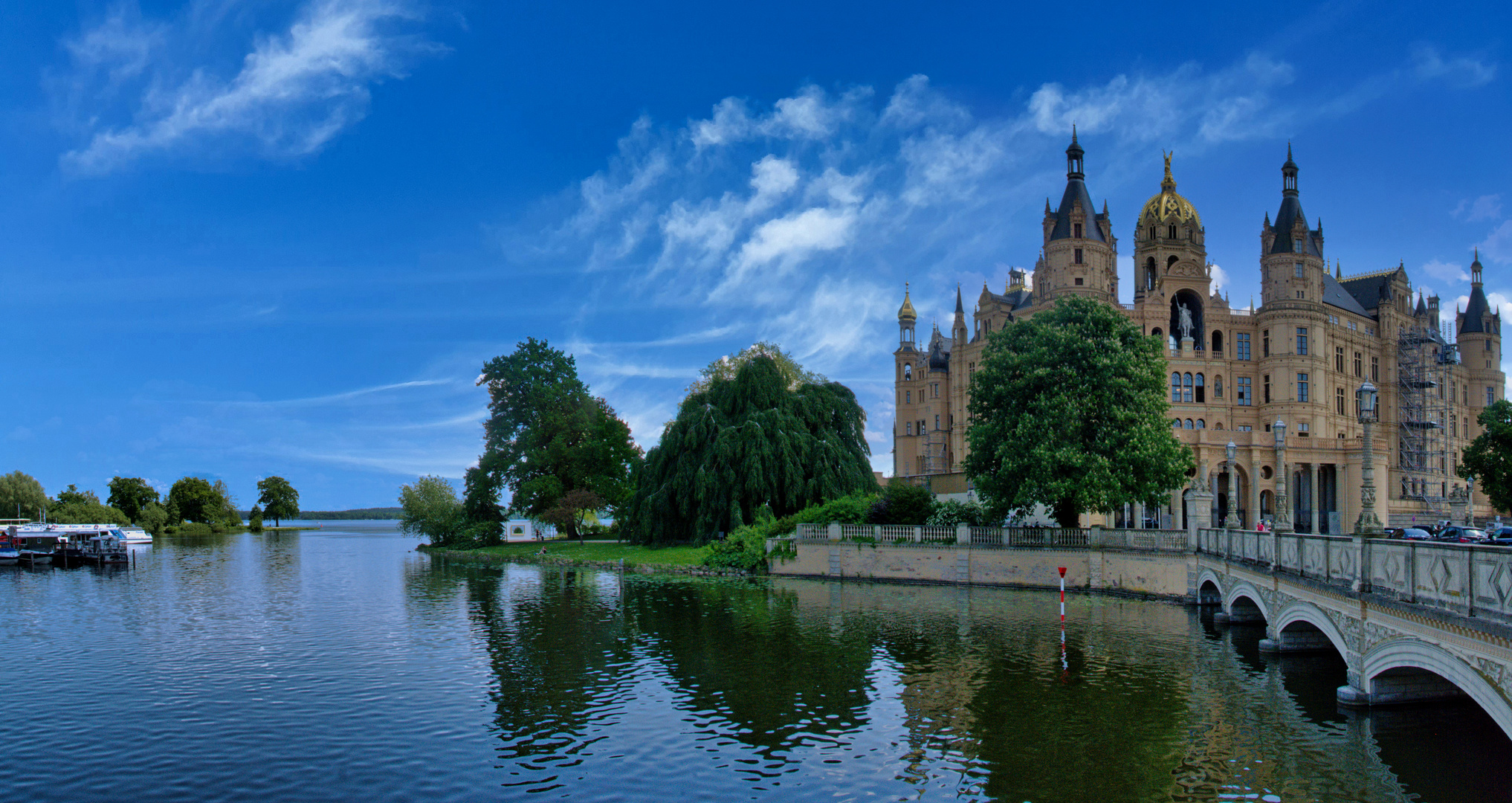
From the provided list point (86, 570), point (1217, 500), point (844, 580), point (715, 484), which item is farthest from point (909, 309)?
point (86, 570)

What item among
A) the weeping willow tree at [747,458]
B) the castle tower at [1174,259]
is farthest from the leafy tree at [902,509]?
the castle tower at [1174,259]

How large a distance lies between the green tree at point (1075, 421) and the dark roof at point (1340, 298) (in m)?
46.0

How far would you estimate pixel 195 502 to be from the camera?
12838 centimetres

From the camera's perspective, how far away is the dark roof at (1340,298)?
7794cm

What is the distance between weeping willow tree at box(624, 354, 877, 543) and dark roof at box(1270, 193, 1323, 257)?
39.1 metres

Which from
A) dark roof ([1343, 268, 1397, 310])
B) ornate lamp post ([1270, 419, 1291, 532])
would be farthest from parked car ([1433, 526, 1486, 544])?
dark roof ([1343, 268, 1397, 310])

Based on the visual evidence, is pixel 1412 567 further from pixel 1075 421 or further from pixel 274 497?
pixel 274 497

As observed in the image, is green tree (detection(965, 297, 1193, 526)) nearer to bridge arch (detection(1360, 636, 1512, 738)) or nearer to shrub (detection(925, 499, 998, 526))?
shrub (detection(925, 499, 998, 526))

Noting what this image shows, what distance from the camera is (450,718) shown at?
60.2ft

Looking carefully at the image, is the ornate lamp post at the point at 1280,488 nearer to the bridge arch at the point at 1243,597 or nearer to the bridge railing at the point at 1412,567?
the bridge arch at the point at 1243,597

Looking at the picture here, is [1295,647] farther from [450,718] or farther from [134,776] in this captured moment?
[134,776]

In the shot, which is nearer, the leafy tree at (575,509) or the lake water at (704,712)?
the lake water at (704,712)

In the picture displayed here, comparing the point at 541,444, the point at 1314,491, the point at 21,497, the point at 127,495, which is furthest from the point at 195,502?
the point at 1314,491

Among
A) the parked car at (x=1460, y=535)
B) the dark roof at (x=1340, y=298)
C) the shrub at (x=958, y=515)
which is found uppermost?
the dark roof at (x=1340, y=298)
